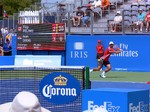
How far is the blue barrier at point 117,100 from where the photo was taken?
853 cm

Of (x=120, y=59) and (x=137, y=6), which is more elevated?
(x=137, y=6)

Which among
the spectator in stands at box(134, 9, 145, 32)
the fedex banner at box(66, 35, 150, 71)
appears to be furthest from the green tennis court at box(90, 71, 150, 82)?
the spectator in stands at box(134, 9, 145, 32)

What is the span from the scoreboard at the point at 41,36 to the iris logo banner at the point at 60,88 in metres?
19.7

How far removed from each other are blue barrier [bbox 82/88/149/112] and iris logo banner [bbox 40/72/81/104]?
1.89m

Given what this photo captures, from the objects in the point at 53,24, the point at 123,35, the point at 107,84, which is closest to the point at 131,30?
the point at 123,35

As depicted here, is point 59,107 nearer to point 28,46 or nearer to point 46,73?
point 46,73

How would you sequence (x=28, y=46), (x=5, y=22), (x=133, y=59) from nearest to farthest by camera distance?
(x=133, y=59) < (x=28, y=46) < (x=5, y=22)

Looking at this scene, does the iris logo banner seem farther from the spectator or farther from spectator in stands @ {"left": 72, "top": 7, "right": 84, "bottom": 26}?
the spectator

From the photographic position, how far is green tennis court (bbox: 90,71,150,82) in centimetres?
2555

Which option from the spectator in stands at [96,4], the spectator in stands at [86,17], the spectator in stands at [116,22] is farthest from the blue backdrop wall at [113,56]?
the spectator in stands at [96,4]

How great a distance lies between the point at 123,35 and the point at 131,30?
1264 mm

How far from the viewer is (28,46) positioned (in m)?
32.8

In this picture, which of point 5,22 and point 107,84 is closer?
point 107,84

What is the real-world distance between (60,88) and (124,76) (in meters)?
16.1
